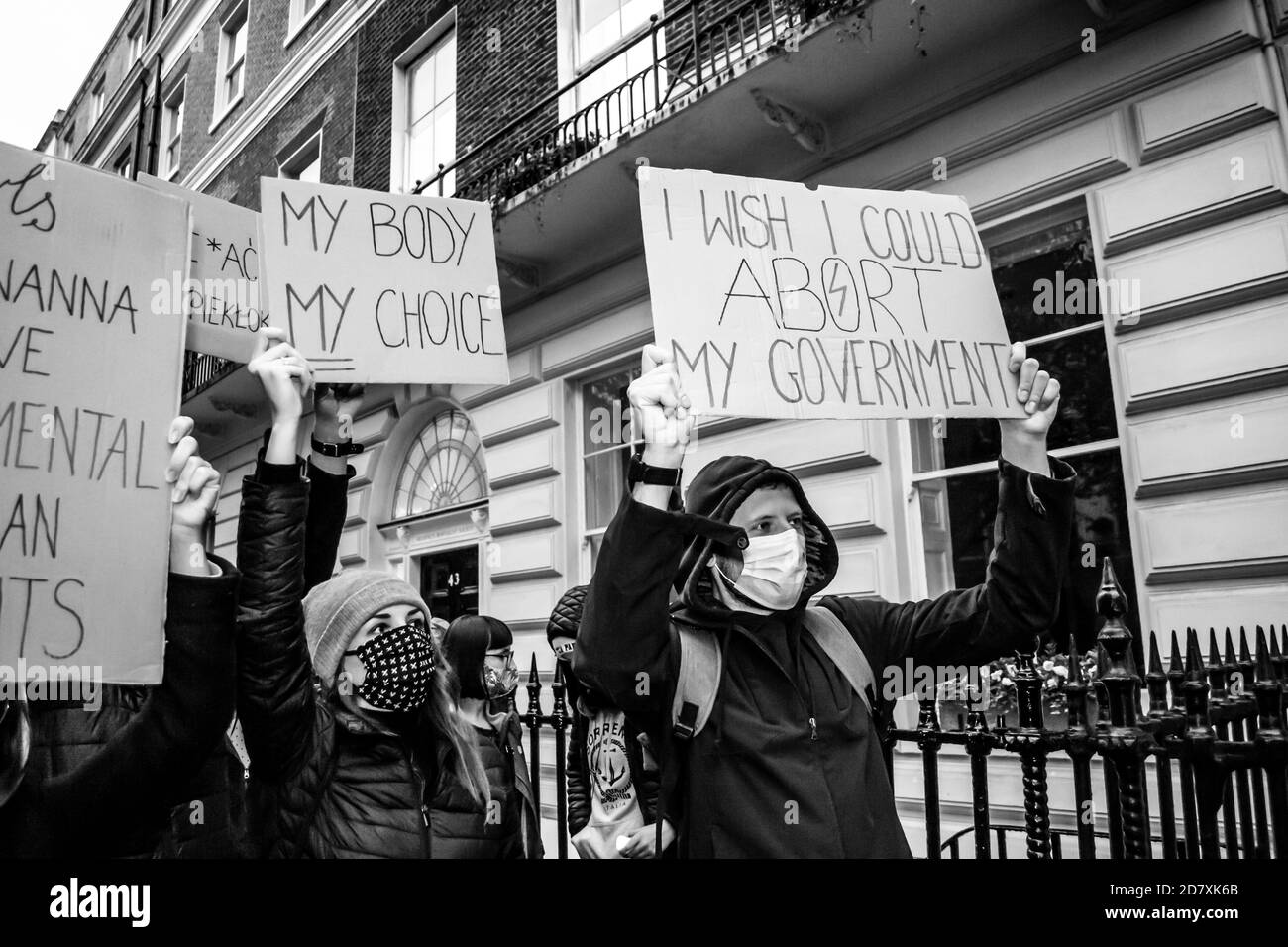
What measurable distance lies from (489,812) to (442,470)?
298 inches

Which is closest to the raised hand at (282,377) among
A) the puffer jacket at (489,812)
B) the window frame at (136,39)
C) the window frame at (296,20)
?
the puffer jacket at (489,812)

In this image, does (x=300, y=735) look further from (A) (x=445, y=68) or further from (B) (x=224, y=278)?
(A) (x=445, y=68)

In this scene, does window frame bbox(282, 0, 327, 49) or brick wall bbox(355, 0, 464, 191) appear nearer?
brick wall bbox(355, 0, 464, 191)

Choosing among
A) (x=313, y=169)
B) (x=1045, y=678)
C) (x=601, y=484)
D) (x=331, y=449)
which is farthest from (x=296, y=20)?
(x=1045, y=678)

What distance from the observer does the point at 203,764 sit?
1.86m

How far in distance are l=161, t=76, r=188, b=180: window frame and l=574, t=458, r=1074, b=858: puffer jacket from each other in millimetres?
17468

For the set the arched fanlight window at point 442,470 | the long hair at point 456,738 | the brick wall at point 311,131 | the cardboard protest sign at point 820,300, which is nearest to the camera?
the cardboard protest sign at point 820,300

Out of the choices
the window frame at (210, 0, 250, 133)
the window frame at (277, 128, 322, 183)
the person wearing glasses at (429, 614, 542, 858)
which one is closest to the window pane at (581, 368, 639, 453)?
the person wearing glasses at (429, 614, 542, 858)

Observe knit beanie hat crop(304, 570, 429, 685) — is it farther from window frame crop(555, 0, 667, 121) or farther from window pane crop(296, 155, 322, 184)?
window pane crop(296, 155, 322, 184)

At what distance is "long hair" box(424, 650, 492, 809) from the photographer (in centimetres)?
243

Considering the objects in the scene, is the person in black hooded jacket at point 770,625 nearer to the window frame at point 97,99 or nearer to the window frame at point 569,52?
the window frame at point 569,52

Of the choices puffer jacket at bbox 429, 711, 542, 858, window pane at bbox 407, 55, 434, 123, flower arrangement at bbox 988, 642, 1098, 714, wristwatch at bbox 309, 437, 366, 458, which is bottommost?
puffer jacket at bbox 429, 711, 542, 858

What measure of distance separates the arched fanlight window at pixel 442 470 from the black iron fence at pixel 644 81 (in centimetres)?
254

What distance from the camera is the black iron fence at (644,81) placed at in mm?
6059
